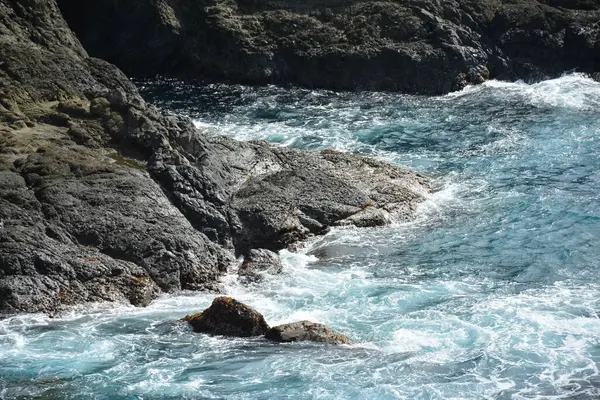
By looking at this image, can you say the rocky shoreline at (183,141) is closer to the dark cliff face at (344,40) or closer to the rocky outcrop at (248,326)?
the dark cliff face at (344,40)

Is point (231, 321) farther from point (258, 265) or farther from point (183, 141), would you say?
point (183, 141)

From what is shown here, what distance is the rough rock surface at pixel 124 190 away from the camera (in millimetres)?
18641

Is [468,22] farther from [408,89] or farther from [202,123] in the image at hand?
[202,123]

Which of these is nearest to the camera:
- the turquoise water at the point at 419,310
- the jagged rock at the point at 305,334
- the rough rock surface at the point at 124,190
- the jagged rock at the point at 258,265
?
the turquoise water at the point at 419,310

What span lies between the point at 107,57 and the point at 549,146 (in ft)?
67.7

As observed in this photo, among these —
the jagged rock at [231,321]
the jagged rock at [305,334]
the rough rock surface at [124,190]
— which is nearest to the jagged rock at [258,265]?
the rough rock surface at [124,190]

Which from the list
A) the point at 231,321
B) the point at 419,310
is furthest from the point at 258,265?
the point at 419,310

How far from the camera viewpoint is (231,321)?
17.3 metres

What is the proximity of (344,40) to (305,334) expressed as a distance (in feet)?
75.9

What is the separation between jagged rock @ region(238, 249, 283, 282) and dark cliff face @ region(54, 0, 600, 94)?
56.3 ft

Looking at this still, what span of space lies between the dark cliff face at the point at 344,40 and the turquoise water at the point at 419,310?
22.0ft

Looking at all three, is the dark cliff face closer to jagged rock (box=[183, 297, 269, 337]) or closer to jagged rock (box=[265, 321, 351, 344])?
jagged rock (box=[183, 297, 269, 337])

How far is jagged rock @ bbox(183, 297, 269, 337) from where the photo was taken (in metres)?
17.2

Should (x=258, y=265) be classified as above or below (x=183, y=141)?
below
